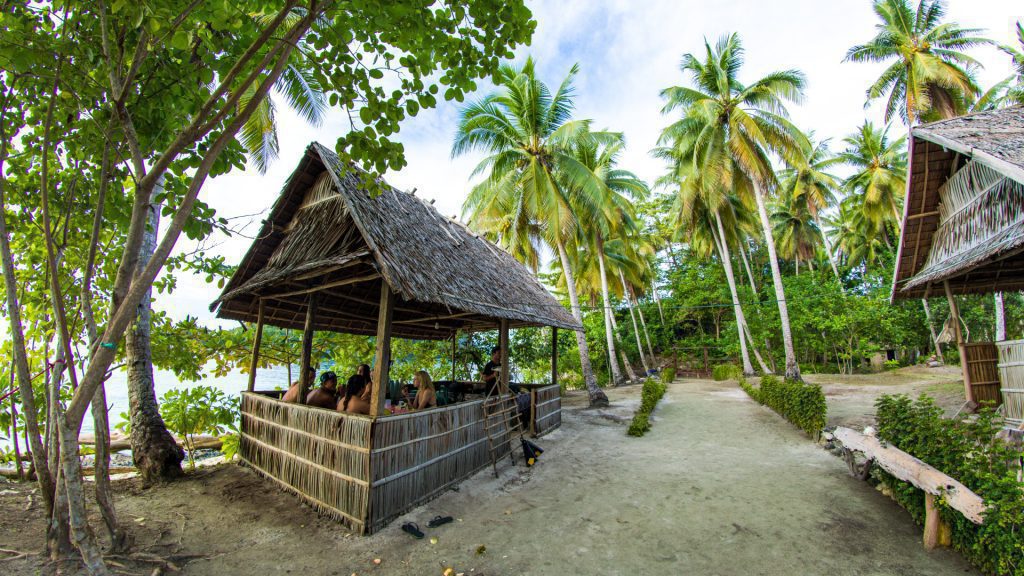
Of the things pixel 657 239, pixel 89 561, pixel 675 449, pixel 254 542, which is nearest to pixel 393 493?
pixel 254 542

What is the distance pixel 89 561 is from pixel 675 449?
25.1 ft

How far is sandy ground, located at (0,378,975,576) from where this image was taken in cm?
371

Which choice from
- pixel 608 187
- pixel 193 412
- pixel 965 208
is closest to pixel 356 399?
pixel 193 412

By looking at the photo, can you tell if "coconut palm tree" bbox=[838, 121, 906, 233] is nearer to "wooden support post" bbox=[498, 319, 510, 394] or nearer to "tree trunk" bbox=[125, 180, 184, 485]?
"wooden support post" bbox=[498, 319, 510, 394]

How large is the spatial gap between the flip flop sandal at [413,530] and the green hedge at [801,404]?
7365 millimetres

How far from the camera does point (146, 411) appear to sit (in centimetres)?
600

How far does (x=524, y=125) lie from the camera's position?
13055mm

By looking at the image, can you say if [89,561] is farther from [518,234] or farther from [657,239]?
[657,239]

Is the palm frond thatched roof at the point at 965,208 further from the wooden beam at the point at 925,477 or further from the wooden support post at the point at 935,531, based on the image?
the wooden support post at the point at 935,531

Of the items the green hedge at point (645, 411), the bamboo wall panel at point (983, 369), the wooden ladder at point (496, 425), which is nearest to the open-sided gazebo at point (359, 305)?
the wooden ladder at point (496, 425)

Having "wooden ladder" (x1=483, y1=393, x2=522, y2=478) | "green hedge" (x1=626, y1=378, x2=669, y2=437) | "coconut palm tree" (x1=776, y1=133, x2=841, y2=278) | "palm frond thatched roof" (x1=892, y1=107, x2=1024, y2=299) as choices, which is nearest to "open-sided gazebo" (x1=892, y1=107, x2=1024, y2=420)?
"palm frond thatched roof" (x1=892, y1=107, x2=1024, y2=299)

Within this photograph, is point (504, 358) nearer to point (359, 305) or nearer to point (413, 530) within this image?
point (359, 305)

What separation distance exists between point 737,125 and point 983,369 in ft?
37.9

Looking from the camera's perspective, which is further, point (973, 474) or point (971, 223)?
point (971, 223)
